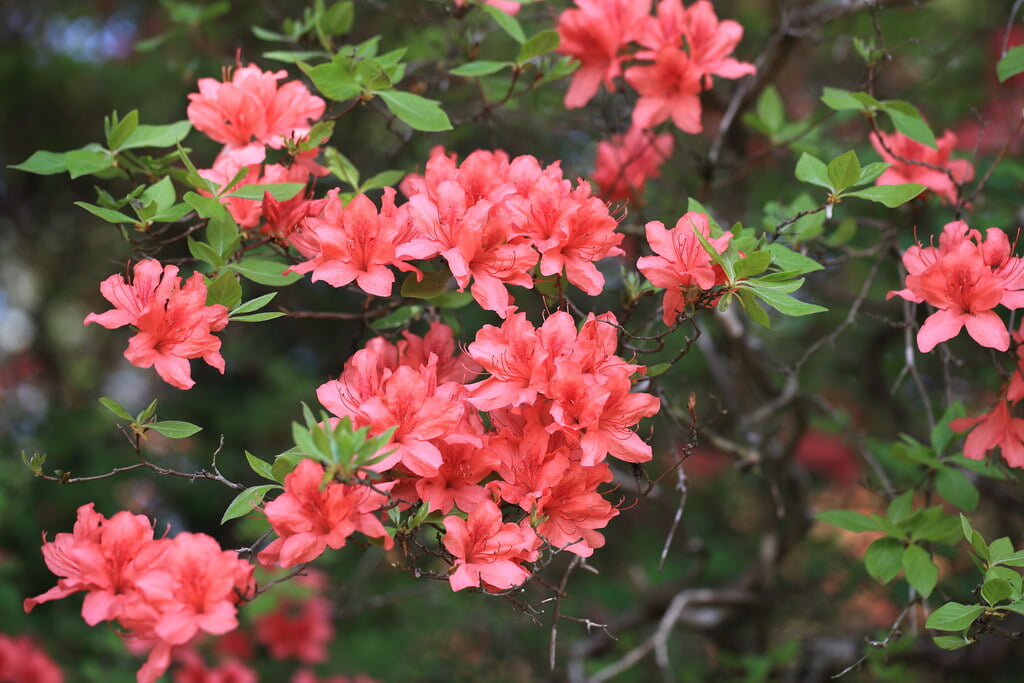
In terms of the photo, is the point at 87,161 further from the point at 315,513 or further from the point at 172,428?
the point at 315,513

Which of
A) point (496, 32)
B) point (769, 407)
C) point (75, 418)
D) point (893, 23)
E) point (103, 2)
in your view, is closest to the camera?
point (769, 407)

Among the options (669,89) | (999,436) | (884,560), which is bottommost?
(884,560)

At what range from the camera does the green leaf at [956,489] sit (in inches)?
51.6

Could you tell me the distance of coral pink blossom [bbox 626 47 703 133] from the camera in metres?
1.45

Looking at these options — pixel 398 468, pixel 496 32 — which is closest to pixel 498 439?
pixel 398 468

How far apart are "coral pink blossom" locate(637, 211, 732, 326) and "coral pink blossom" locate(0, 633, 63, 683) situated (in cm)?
202

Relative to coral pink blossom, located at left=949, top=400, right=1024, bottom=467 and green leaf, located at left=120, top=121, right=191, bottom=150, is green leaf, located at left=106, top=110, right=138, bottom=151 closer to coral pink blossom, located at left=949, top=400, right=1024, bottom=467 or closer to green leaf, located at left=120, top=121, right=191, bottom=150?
green leaf, located at left=120, top=121, right=191, bottom=150

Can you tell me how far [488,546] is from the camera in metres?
0.98

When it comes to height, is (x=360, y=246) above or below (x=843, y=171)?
below

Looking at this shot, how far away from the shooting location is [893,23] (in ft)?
8.25

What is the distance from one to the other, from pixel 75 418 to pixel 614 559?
6.81 ft

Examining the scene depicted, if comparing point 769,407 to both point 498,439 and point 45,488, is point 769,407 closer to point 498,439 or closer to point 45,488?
point 498,439

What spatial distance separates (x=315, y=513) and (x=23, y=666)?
1.78 metres

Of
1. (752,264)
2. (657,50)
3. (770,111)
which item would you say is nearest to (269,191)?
(752,264)
